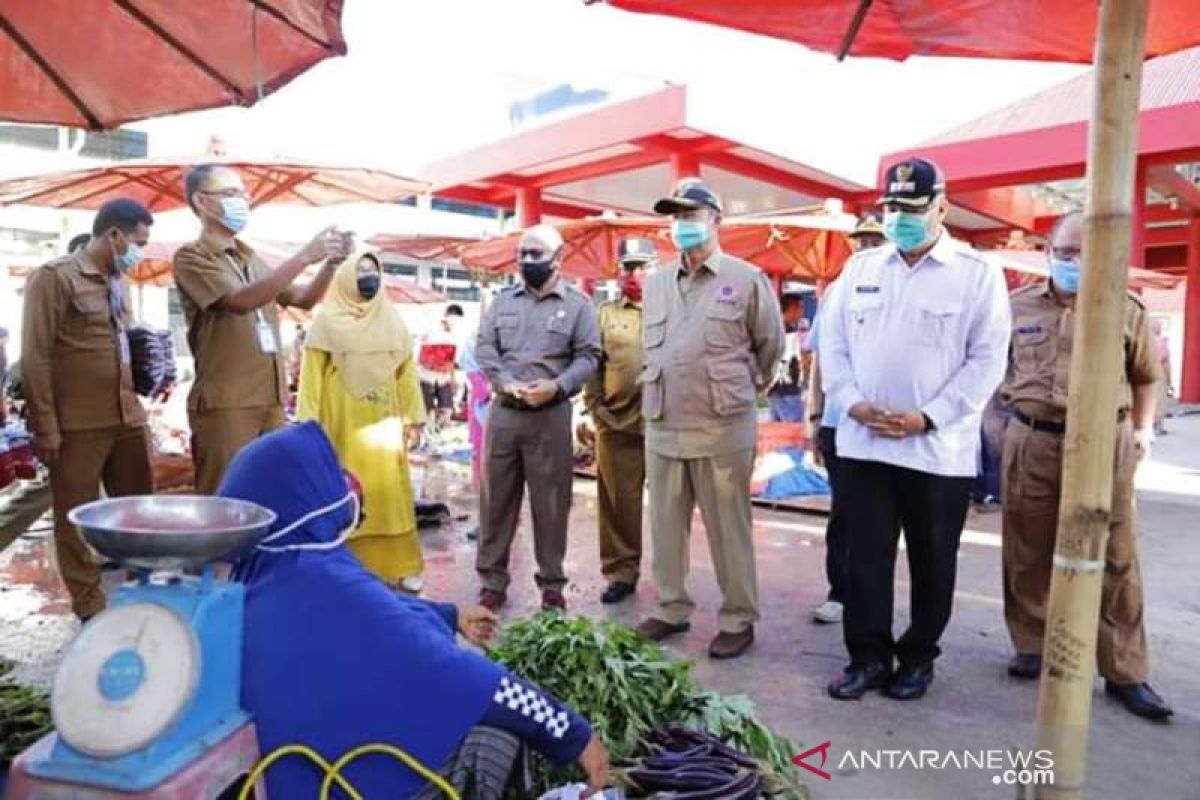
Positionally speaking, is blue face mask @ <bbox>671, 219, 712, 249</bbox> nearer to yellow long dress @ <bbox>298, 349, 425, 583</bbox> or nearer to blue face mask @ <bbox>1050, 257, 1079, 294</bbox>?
blue face mask @ <bbox>1050, 257, 1079, 294</bbox>

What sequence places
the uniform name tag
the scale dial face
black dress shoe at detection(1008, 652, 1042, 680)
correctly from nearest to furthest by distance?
the scale dial face
black dress shoe at detection(1008, 652, 1042, 680)
the uniform name tag

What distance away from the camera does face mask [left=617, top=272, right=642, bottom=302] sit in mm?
5328

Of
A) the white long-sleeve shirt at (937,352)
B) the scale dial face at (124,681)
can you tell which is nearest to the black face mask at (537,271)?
the white long-sleeve shirt at (937,352)

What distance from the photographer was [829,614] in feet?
14.5

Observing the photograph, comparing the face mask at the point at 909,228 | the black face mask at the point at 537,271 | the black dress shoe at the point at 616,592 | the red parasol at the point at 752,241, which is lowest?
the black dress shoe at the point at 616,592

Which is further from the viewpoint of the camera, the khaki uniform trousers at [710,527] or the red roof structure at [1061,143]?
the red roof structure at [1061,143]

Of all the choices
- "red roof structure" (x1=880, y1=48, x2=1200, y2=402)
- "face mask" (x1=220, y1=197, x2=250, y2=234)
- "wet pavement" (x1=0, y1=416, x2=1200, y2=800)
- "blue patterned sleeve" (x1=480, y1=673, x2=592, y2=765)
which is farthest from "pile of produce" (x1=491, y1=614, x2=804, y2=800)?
"red roof structure" (x1=880, y1=48, x2=1200, y2=402)

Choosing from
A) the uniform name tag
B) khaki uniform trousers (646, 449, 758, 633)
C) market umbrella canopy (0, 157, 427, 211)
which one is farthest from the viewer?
market umbrella canopy (0, 157, 427, 211)

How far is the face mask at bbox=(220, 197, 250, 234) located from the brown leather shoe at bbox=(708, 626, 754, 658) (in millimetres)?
2803

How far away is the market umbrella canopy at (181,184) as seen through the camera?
18.3 feet

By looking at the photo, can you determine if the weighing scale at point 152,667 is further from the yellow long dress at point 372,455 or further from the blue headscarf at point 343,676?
the yellow long dress at point 372,455

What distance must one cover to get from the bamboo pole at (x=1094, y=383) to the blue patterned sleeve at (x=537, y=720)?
1057 millimetres

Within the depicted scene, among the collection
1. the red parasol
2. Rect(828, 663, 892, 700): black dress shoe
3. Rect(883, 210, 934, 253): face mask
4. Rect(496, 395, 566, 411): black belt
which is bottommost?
Rect(828, 663, 892, 700): black dress shoe

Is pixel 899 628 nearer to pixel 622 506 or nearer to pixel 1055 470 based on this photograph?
pixel 1055 470
